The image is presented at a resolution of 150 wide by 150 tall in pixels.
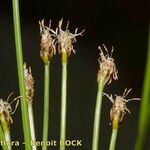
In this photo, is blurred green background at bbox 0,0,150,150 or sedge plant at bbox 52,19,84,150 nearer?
sedge plant at bbox 52,19,84,150

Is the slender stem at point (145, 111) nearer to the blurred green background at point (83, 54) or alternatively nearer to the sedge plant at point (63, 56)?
the sedge plant at point (63, 56)

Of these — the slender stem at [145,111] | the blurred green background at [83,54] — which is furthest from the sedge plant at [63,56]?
the slender stem at [145,111]

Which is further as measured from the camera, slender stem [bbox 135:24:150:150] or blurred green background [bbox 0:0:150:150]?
blurred green background [bbox 0:0:150:150]

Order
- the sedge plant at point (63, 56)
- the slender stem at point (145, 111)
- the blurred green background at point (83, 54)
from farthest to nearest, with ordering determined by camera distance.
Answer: the blurred green background at point (83, 54) < the sedge plant at point (63, 56) < the slender stem at point (145, 111)

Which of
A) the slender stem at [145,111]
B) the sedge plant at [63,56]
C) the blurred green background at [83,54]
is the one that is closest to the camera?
the slender stem at [145,111]

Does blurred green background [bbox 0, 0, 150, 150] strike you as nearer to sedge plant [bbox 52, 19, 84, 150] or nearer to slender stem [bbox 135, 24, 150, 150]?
sedge plant [bbox 52, 19, 84, 150]

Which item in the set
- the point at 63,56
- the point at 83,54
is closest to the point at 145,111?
the point at 63,56

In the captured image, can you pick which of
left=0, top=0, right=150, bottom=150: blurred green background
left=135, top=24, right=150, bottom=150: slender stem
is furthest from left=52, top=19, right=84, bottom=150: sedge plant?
left=135, top=24, right=150, bottom=150: slender stem

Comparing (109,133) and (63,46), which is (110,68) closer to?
(63,46)

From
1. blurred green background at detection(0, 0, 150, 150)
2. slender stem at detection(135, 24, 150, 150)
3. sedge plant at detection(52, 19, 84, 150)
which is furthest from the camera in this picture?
blurred green background at detection(0, 0, 150, 150)

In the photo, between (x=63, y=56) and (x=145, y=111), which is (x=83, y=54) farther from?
(x=145, y=111)

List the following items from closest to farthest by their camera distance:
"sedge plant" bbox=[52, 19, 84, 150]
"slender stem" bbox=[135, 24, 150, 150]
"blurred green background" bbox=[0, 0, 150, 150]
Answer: "slender stem" bbox=[135, 24, 150, 150] < "sedge plant" bbox=[52, 19, 84, 150] < "blurred green background" bbox=[0, 0, 150, 150]
